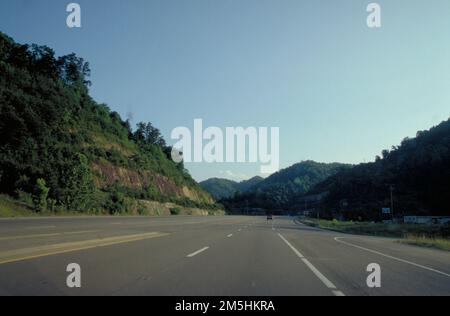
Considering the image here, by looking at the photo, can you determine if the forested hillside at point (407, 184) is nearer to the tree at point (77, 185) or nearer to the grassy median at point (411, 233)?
the grassy median at point (411, 233)

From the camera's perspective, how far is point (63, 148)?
233 feet

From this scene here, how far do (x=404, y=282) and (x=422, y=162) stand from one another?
128 metres

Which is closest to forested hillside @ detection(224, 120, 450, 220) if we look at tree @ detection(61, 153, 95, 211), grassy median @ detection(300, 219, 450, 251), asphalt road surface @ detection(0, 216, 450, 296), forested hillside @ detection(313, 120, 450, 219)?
forested hillside @ detection(313, 120, 450, 219)

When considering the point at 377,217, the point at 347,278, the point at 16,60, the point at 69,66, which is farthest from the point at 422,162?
the point at 347,278

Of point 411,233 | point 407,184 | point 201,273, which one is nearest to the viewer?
point 201,273

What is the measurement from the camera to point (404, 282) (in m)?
10.3

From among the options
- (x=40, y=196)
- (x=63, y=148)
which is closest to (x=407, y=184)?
(x=63, y=148)

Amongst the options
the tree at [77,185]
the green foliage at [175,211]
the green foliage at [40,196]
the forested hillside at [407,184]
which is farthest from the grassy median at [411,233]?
the forested hillside at [407,184]

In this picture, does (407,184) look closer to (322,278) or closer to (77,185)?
(77,185)

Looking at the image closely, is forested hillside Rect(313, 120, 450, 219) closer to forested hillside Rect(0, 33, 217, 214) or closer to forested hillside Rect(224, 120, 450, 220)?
forested hillside Rect(224, 120, 450, 220)

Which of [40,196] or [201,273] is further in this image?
[40,196]

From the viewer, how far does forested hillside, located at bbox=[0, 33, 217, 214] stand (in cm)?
5988

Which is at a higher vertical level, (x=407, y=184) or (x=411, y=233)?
(x=407, y=184)
